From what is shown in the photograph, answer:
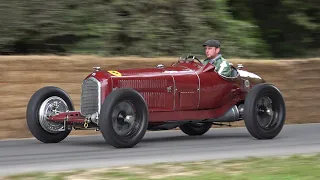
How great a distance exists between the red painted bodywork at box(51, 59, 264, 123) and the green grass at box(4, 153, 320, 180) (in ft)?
8.49

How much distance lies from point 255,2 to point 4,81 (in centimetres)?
1115

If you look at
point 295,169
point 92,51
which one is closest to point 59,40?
point 92,51

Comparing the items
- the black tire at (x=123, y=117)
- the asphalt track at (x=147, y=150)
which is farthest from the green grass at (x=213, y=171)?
the black tire at (x=123, y=117)

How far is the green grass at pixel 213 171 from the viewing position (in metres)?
7.66

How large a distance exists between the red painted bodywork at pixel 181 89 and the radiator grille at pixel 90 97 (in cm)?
10

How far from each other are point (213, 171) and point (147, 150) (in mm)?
2421

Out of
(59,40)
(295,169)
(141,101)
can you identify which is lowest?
(295,169)

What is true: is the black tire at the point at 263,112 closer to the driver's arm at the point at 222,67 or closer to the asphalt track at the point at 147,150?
the asphalt track at the point at 147,150

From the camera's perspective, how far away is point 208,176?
7.73 meters

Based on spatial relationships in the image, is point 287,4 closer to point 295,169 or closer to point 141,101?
point 141,101

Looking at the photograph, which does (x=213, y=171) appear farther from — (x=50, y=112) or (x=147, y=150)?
(x=50, y=112)

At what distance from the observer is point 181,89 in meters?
11.6

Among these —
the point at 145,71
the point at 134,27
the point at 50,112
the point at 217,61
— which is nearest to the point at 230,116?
the point at 217,61

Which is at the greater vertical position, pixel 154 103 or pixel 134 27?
pixel 134 27
